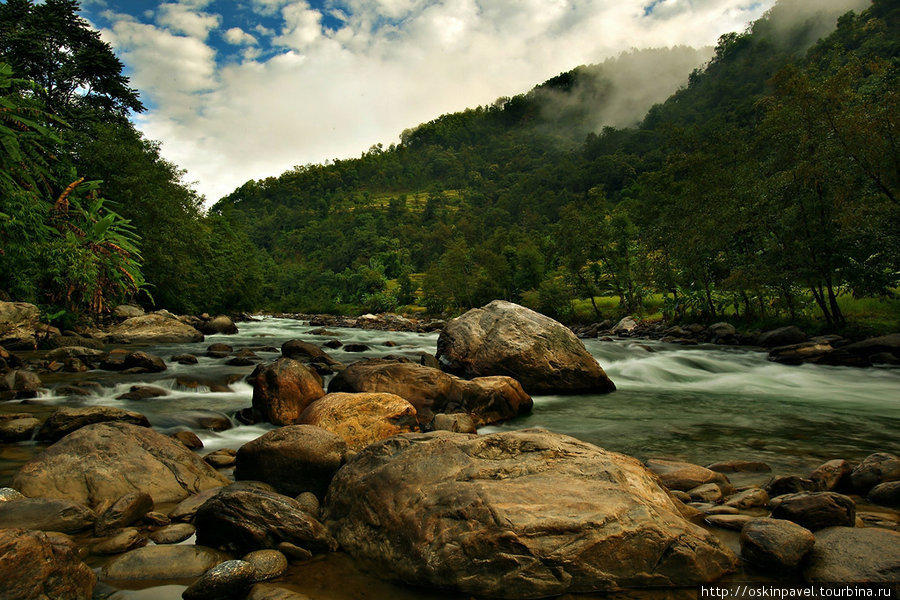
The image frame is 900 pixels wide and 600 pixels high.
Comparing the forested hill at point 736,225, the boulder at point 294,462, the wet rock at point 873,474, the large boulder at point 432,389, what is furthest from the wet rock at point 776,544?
the forested hill at point 736,225

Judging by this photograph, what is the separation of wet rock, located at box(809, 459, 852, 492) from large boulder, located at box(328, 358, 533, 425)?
626cm

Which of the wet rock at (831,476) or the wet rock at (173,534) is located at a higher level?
the wet rock at (173,534)

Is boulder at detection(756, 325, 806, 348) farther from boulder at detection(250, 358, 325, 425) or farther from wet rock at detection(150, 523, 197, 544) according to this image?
wet rock at detection(150, 523, 197, 544)

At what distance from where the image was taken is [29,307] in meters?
18.9

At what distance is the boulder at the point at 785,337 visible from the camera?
22.9m

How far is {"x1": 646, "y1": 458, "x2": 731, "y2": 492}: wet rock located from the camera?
6289 mm

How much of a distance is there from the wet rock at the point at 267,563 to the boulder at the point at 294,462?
1.66 m

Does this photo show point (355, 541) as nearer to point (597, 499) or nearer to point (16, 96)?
point (597, 499)

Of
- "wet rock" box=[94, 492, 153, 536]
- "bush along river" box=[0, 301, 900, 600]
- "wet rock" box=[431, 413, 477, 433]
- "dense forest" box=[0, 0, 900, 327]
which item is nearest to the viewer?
"bush along river" box=[0, 301, 900, 600]

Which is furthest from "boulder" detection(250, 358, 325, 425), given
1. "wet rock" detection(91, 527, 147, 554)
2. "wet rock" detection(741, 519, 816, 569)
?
"wet rock" detection(741, 519, 816, 569)

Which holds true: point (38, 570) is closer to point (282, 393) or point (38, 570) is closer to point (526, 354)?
point (282, 393)

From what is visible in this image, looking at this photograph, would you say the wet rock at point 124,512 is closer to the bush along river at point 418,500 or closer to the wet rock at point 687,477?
the bush along river at point 418,500

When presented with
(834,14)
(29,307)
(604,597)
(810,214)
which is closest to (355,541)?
(604,597)

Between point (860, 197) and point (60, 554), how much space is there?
26.5 meters
